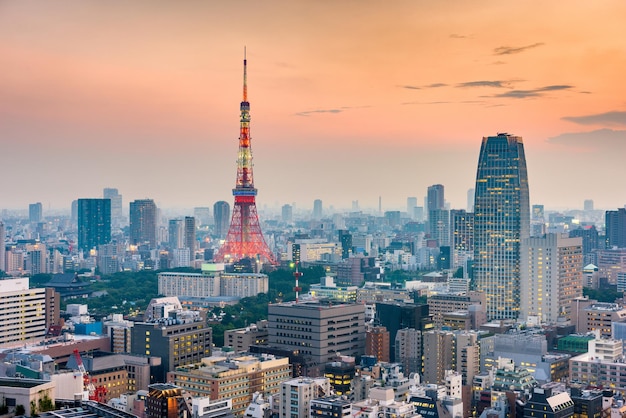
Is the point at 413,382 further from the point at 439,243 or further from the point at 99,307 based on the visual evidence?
the point at 439,243

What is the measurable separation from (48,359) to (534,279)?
46.3 ft

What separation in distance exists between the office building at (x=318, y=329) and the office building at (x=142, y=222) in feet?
113

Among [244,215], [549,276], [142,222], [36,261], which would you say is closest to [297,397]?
[549,276]

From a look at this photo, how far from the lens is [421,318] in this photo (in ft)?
67.0

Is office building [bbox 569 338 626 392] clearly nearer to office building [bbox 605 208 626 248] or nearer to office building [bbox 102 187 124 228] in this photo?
office building [bbox 605 208 626 248]

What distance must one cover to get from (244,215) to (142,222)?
66.4 ft

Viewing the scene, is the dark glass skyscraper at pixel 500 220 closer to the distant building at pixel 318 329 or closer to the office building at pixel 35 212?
the distant building at pixel 318 329

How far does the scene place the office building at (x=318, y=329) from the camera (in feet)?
61.0

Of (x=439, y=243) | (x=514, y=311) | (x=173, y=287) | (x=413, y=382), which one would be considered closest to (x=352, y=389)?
(x=413, y=382)

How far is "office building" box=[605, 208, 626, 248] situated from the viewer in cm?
4019

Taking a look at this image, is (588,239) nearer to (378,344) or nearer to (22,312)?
(378,344)

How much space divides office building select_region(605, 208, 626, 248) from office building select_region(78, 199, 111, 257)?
954 inches

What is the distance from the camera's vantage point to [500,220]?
27.3 m

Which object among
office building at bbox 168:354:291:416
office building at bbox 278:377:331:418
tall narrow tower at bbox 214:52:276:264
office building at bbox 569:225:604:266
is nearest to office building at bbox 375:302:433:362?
office building at bbox 168:354:291:416
